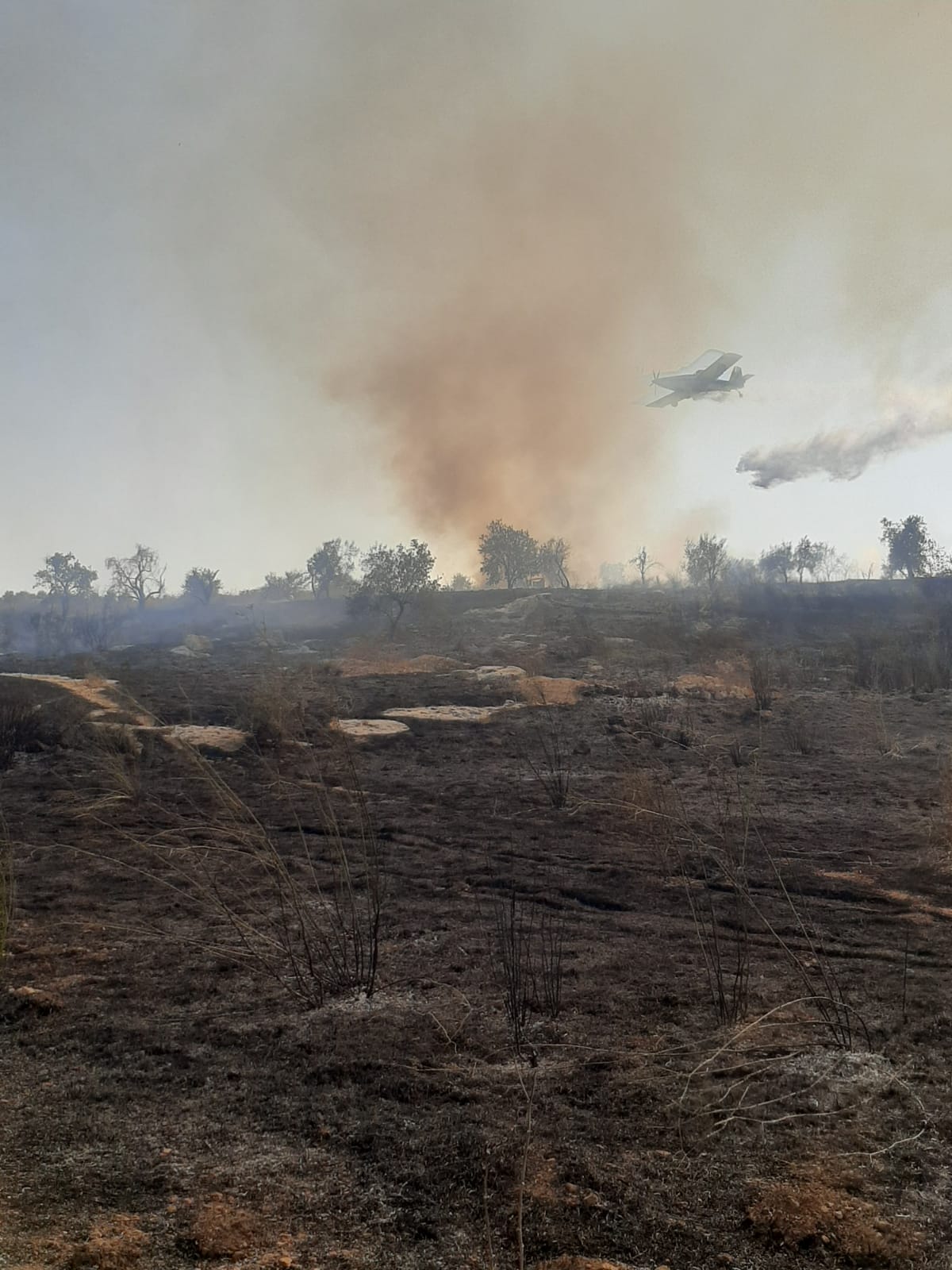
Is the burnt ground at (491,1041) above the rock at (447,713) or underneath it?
underneath

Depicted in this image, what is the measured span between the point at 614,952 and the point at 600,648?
21.2m

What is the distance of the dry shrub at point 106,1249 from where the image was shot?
75.9 inches

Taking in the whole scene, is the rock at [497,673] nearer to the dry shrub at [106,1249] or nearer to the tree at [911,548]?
the dry shrub at [106,1249]

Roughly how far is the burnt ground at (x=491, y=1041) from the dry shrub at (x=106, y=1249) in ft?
0.03

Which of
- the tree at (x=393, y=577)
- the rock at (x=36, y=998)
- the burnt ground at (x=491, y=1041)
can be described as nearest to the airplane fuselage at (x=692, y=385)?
the tree at (x=393, y=577)

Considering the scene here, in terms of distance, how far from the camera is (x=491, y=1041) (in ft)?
10.6

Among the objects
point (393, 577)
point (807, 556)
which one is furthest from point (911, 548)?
point (393, 577)

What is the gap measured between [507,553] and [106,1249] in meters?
64.8

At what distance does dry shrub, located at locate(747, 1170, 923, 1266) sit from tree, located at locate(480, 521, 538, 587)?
2504 inches

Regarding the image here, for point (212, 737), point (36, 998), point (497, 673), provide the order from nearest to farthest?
point (36, 998), point (212, 737), point (497, 673)

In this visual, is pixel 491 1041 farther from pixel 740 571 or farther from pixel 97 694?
pixel 740 571

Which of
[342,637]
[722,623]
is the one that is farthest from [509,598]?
[722,623]

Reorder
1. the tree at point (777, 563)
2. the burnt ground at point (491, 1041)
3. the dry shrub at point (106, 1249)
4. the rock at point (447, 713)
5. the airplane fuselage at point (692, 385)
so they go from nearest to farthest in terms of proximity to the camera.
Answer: the dry shrub at point (106, 1249)
the burnt ground at point (491, 1041)
the rock at point (447, 713)
the airplane fuselage at point (692, 385)
the tree at point (777, 563)

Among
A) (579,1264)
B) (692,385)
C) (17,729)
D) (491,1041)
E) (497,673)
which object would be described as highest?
(692,385)
